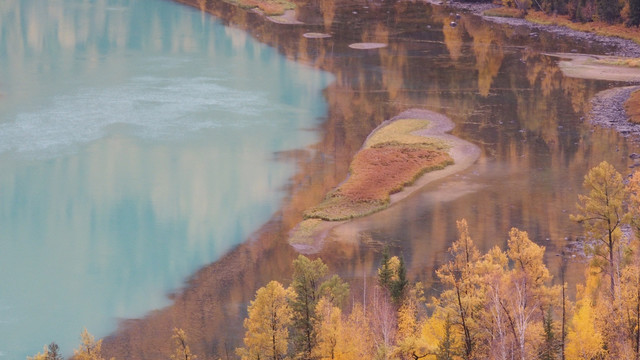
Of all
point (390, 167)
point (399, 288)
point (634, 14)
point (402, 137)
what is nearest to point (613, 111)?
point (402, 137)

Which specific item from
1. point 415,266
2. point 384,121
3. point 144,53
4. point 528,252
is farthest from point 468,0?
point 528,252

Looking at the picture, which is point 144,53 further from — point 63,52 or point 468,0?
point 468,0

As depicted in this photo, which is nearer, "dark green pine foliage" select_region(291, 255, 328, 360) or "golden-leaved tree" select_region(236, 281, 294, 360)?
"golden-leaved tree" select_region(236, 281, 294, 360)

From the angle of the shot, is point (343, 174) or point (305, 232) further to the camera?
point (343, 174)

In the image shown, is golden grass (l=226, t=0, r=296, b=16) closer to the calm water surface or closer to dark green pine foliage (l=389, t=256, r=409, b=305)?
the calm water surface

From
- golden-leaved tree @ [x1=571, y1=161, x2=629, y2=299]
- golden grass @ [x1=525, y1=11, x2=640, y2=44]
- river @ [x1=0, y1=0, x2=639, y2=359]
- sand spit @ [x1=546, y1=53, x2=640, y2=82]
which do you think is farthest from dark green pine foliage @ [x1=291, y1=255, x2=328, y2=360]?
golden grass @ [x1=525, y1=11, x2=640, y2=44]

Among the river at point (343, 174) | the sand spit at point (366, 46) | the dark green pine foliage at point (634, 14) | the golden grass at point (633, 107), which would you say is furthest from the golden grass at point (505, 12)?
the golden grass at point (633, 107)

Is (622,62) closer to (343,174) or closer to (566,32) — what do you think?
(566,32)
